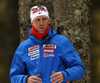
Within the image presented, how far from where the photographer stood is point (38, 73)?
2.98 metres

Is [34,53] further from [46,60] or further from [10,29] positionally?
[10,29]

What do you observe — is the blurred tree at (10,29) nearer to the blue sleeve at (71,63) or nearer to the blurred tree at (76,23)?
the blurred tree at (76,23)

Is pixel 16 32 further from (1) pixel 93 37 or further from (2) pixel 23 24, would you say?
(2) pixel 23 24

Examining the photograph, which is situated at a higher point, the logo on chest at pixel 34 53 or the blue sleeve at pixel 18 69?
the logo on chest at pixel 34 53

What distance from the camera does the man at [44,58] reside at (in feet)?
9.66

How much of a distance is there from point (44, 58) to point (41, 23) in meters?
0.48

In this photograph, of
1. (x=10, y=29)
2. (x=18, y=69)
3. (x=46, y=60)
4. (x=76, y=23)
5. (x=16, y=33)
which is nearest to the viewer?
(x=46, y=60)

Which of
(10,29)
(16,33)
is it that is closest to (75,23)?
(10,29)

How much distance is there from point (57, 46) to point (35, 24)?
0.44m

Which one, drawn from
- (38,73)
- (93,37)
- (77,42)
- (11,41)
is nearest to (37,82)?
(38,73)

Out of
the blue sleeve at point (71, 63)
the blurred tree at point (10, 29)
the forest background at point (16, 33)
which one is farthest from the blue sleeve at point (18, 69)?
the blurred tree at point (10, 29)

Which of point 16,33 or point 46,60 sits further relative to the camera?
point 16,33

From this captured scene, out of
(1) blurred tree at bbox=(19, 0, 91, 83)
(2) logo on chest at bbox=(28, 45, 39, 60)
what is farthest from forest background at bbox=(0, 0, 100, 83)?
(2) logo on chest at bbox=(28, 45, 39, 60)

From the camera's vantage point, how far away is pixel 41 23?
3.07 meters
